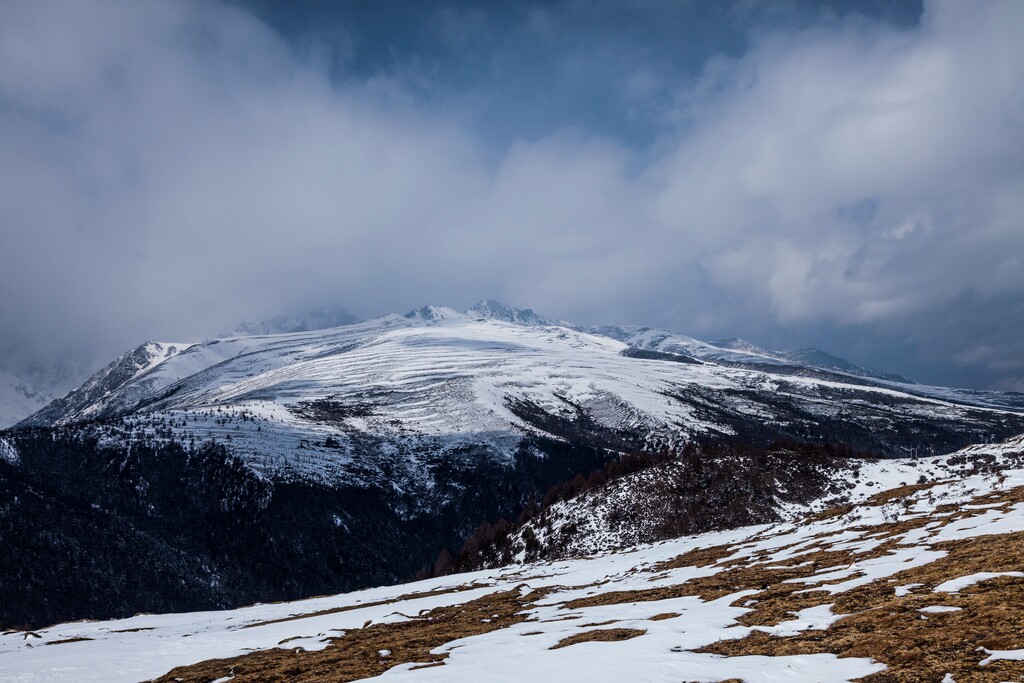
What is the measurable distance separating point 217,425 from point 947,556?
439 ft

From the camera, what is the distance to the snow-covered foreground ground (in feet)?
31.7

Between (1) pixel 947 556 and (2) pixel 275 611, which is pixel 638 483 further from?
(1) pixel 947 556

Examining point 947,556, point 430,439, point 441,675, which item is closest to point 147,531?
point 430,439

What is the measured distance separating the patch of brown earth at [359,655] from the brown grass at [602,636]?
3.11 metres

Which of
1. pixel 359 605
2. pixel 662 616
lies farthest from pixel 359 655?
pixel 359 605

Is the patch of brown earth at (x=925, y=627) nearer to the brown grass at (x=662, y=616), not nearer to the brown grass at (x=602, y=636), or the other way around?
the brown grass at (x=602, y=636)

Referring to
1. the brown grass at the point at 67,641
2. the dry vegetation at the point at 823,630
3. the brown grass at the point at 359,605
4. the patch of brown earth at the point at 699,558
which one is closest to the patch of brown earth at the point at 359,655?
the dry vegetation at the point at 823,630

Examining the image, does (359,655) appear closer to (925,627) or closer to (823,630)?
(823,630)

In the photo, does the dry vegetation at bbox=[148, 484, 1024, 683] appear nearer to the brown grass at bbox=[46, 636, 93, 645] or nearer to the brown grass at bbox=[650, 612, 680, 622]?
the brown grass at bbox=[650, 612, 680, 622]

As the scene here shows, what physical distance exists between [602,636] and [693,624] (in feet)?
7.66

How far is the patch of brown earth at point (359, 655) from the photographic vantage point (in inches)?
531

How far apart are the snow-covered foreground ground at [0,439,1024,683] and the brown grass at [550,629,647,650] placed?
0.33 ft

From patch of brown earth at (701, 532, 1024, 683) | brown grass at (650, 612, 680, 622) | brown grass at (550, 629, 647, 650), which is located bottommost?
brown grass at (650, 612, 680, 622)

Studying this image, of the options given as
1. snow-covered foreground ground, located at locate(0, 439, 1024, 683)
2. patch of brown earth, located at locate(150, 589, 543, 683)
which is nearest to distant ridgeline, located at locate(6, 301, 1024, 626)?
snow-covered foreground ground, located at locate(0, 439, 1024, 683)
